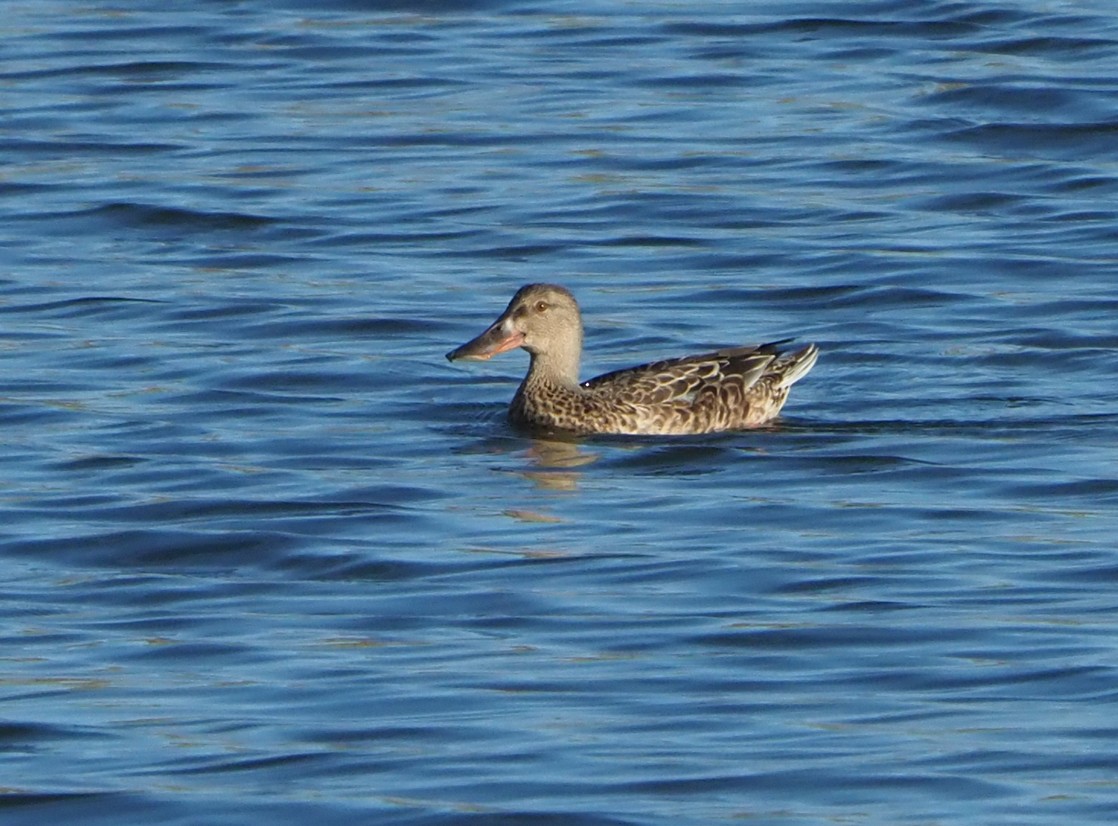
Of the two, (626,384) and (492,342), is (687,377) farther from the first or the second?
(492,342)

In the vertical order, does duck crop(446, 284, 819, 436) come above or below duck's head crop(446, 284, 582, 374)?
below

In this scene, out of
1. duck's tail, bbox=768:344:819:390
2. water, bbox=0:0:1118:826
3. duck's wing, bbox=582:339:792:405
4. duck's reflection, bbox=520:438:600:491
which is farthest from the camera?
duck's tail, bbox=768:344:819:390

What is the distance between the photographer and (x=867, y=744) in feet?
26.6

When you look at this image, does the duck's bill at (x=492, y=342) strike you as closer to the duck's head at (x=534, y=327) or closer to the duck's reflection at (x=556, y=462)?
the duck's head at (x=534, y=327)

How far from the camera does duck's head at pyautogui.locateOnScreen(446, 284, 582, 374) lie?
44.4 ft

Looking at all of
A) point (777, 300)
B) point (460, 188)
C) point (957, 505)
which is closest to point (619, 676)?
point (957, 505)

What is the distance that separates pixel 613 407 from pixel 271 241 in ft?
15.0

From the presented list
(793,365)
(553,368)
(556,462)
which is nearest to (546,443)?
(556,462)

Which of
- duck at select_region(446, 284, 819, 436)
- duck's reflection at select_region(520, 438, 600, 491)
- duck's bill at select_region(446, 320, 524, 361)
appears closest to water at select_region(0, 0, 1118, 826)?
duck's reflection at select_region(520, 438, 600, 491)

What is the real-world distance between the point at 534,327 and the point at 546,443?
66 centimetres

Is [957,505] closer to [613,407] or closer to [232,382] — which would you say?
[613,407]

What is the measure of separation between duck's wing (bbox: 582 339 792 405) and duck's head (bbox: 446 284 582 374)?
44 cm

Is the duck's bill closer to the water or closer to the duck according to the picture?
the duck

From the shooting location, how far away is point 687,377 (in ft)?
43.3
